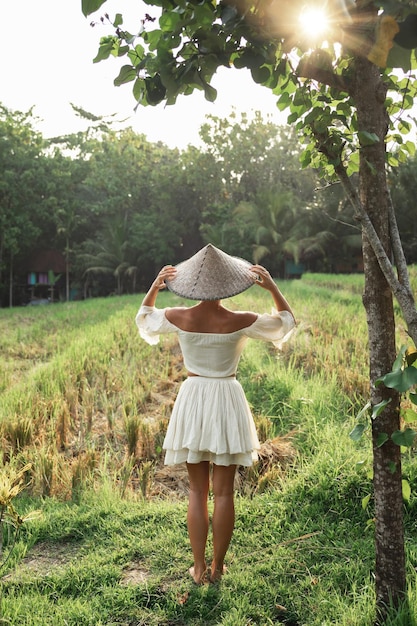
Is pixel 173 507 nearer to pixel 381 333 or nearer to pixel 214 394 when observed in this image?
pixel 214 394

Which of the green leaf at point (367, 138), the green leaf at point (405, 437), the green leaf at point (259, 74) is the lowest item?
the green leaf at point (405, 437)

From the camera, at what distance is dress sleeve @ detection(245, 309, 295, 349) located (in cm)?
264

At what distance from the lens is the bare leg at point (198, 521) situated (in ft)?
8.55

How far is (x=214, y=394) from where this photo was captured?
2.61 m

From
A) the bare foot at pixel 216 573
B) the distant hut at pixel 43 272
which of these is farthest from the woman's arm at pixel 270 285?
the distant hut at pixel 43 272

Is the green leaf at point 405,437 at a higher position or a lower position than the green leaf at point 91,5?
lower

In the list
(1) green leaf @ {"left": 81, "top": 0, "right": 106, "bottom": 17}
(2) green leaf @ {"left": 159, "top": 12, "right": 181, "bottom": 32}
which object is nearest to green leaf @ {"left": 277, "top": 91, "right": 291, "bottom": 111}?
(2) green leaf @ {"left": 159, "top": 12, "right": 181, "bottom": 32}

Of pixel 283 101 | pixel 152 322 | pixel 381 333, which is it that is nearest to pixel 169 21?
pixel 283 101

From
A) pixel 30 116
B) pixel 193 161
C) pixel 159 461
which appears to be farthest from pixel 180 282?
pixel 193 161

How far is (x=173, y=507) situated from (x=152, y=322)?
4.03ft

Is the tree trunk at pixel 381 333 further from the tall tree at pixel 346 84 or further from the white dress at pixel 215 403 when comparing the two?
the white dress at pixel 215 403

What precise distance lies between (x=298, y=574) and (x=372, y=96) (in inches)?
83.3

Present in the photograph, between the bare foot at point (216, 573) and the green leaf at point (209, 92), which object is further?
the bare foot at point (216, 573)

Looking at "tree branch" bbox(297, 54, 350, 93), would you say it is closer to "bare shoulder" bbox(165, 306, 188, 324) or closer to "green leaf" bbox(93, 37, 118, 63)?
"green leaf" bbox(93, 37, 118, 63)
